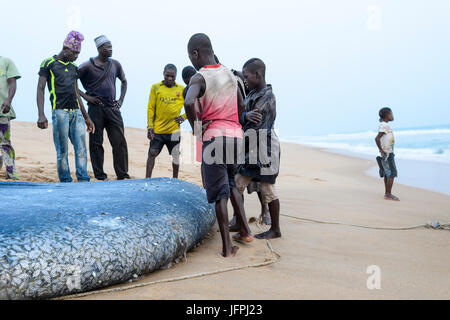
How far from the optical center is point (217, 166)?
272 cm

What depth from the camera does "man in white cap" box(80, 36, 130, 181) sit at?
554 centimetres

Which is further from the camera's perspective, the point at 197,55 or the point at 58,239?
the point at 197,55

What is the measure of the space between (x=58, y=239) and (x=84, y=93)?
3.99 metres

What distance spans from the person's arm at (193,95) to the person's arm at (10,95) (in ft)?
12.4

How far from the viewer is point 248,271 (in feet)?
7.72

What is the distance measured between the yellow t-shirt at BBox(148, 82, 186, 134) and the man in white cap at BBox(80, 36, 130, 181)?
0.53 m

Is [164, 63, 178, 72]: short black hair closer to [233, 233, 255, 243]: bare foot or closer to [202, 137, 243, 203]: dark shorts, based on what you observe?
[202, 137, 243, 203]: dark shorts

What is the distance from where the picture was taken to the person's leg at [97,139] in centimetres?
562

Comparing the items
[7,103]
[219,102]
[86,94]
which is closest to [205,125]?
[219,102]

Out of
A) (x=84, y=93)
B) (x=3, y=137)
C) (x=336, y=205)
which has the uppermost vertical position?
(x=84, y=93)

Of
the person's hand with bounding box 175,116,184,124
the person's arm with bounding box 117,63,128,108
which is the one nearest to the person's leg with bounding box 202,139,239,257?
the person's hand with bounding box 175,116,184,124

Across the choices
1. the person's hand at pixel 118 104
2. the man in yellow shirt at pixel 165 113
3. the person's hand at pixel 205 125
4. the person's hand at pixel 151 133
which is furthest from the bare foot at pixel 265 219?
the person's hand at pixel 118 104

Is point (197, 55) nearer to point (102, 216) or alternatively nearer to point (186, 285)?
point (102, 216)
